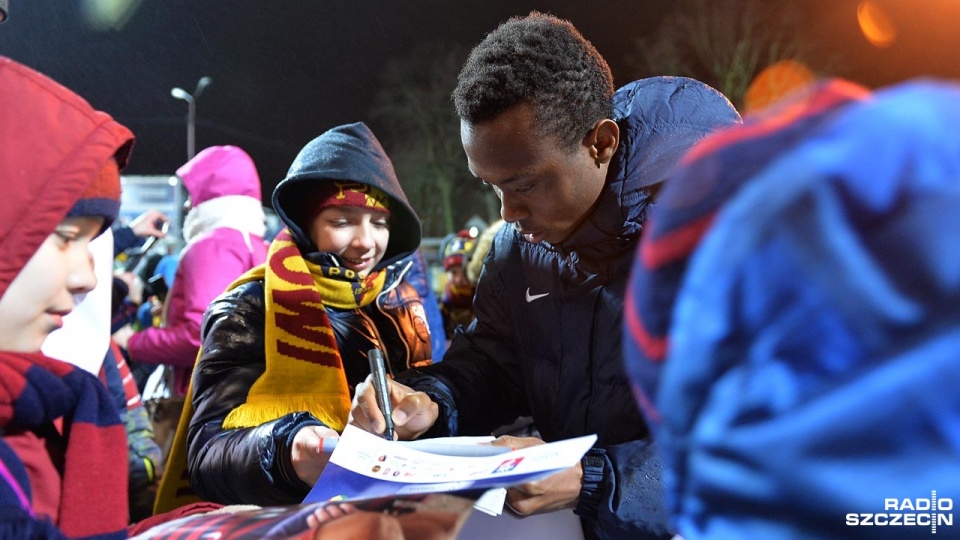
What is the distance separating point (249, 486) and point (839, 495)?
147 centimetres

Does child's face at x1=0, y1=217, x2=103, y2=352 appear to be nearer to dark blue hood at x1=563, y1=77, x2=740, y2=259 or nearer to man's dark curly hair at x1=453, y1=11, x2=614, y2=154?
man's dark curly hair at x1=453, y1=11, x2=614, y2=154

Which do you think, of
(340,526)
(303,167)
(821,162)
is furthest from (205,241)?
(821,162)

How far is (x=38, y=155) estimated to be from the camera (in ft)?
3.59

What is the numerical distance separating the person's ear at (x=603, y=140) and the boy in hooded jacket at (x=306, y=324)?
2.52 ft

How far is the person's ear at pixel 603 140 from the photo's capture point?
1.74m

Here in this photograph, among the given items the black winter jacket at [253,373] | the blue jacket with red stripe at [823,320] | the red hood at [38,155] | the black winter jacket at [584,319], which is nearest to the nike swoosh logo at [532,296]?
the black winter jacket at [584,319]

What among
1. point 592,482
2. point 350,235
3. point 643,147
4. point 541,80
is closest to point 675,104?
point 643,147

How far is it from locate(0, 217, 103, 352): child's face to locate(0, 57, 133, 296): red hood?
24mm

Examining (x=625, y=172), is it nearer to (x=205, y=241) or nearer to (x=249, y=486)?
(x=249, y=486)

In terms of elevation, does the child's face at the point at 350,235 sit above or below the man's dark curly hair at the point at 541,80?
below

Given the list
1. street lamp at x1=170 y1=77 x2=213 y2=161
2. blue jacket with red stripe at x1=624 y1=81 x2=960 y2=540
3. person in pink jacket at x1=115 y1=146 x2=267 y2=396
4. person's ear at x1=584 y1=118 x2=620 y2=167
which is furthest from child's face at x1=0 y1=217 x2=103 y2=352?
street lamp at x1=170 y1=77 x2=213 y2=161

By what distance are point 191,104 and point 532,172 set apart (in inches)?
319

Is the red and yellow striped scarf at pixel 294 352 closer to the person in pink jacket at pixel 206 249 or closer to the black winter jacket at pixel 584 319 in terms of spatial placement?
the black winter jacket at pixel 584 319

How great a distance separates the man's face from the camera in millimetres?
1666
